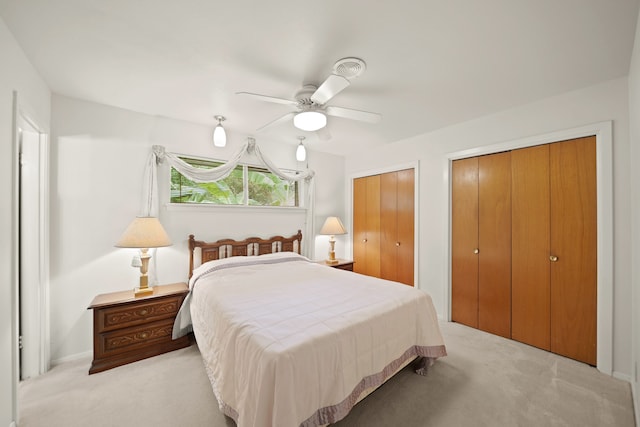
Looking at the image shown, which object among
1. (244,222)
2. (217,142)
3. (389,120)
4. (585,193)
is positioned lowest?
(244,222)

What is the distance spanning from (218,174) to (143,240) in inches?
47.1

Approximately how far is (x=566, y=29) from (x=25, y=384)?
4748mm

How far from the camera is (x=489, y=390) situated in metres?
1.94

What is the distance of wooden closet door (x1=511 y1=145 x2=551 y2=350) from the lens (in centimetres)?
253

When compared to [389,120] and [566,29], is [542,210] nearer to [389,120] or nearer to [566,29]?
[566,29]

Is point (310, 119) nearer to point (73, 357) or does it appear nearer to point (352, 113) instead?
point (352, 113)

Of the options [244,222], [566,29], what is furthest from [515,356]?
[244,222]

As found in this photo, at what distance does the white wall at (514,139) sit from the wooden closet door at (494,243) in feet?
1.11

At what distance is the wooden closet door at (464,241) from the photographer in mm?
3055

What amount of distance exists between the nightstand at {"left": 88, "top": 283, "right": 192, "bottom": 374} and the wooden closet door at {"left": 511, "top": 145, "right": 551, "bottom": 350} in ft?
11.7

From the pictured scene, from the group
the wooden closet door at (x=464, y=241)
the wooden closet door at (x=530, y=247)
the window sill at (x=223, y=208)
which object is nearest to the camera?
the wooden closet door at (x=530, y=247)

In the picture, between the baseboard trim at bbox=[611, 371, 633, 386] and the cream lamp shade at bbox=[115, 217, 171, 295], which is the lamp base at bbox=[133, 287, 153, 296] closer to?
the cream lamp shade at bbox=[115, 217, 171, 295]

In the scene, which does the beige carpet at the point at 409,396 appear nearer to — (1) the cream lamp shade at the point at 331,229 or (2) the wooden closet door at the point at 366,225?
(2) the wooden closet door at the point at 366,225

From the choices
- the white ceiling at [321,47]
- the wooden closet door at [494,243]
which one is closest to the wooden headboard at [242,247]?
the white ceiling at [321,47]
